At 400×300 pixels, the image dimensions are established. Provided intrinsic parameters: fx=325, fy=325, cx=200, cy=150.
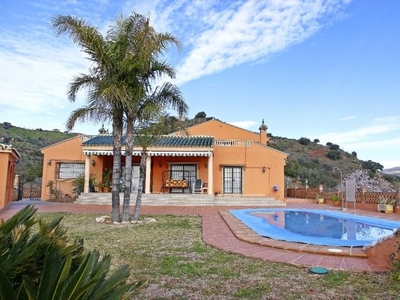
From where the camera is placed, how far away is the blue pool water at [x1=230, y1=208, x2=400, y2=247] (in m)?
11.5

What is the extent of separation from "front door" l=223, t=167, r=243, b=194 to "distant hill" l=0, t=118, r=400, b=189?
1469cm

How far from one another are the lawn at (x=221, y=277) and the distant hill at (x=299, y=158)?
30.4 m

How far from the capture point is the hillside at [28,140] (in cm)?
4584

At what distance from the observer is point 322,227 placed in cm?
1619

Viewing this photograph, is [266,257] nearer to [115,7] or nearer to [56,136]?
[115,7]

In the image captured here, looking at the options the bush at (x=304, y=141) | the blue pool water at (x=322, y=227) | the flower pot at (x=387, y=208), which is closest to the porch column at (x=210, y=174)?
the blue pool water at (x=322, y=227)

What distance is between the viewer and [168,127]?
1550 cm

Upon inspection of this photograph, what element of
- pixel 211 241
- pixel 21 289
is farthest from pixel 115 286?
pixel 211 241

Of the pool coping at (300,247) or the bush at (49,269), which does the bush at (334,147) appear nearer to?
the pool coping at (300,247)

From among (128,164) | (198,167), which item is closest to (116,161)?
(128,164)

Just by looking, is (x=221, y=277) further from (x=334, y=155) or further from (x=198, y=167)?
(x=334, y=155)

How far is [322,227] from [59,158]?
2252 centimetres

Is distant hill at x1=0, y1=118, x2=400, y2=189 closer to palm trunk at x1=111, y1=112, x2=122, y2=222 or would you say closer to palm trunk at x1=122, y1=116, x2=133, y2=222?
palm trunk at x1=111, y1=112, x2=122, y2=222

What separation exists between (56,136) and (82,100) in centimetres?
4683
